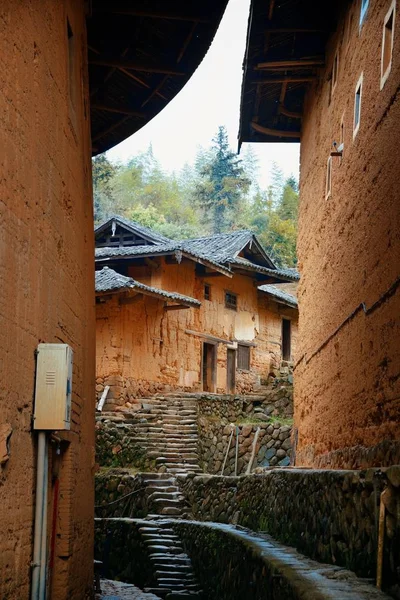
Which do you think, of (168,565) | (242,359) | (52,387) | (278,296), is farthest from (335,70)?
(278,296)

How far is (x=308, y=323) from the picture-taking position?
14469 millimetres

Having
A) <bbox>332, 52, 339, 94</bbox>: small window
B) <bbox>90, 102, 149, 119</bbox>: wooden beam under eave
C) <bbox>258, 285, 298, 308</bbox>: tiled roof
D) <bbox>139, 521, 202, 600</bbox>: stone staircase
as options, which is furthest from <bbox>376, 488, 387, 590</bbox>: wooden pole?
<bbox>258, 285, 298, 308</bbox>: tiled roof

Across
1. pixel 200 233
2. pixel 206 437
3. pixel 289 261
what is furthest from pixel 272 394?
pixel 200 233

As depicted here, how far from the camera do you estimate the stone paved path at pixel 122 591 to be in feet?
40.9

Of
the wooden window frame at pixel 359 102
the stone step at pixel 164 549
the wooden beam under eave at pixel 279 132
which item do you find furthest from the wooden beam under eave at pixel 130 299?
the wooden window frame at pixel 359 102

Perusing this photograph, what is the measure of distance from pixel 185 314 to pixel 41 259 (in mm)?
21643

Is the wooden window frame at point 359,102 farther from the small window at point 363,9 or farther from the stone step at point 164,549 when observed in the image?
the stone step at point 164,549

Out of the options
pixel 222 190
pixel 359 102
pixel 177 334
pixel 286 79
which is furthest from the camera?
pixel 222 190

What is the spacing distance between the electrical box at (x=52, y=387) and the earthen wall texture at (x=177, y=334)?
18.3 m

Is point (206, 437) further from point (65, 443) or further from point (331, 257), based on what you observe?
point (65, 443)

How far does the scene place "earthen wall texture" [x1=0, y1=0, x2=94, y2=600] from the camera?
18.4 ft

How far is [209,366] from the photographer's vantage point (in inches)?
1180

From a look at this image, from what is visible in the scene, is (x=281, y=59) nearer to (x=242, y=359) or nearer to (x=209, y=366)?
(x=209, y=366)

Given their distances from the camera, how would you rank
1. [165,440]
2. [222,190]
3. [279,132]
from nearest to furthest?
[279,132] < [165,440] < [222,190]
